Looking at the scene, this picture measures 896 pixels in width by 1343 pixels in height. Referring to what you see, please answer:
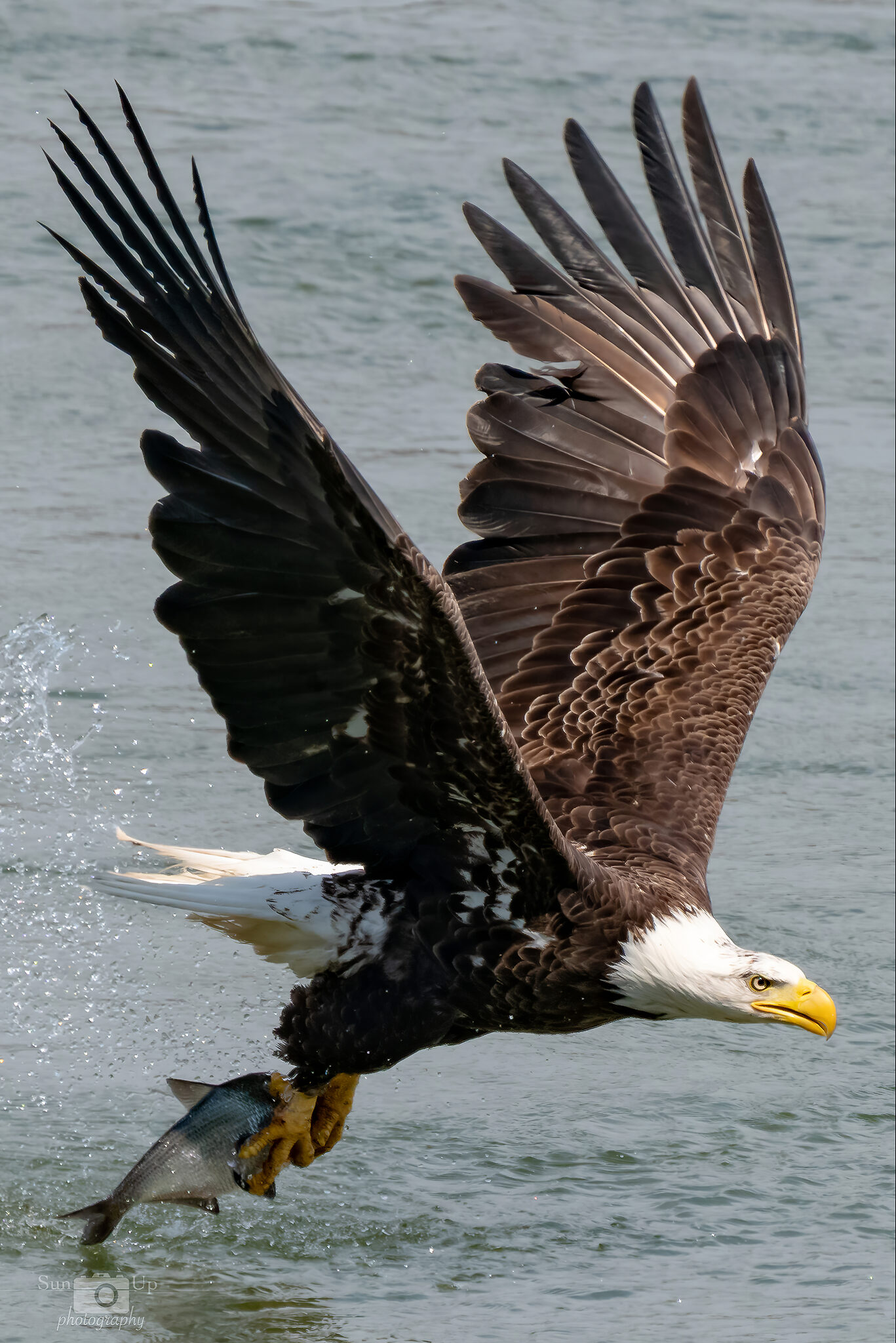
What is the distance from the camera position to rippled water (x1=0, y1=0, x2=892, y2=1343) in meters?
4.38

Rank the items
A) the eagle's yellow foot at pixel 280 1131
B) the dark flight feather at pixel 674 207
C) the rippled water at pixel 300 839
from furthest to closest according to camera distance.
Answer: the dark flight feather at pixel 674 207, the eagle's yellow foot at pixel 280 1131, the rippled water at pixel 300 839

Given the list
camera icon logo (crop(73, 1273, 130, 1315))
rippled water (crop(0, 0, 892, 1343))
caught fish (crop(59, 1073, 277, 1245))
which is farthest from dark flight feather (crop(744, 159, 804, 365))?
camera icon logo (crop(73, 1273, 130, 1315))

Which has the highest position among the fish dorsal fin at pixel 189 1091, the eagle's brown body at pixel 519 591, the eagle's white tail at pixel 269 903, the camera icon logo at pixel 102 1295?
the eagle's brown body at pixel 519 591

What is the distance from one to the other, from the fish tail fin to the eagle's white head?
1082mm

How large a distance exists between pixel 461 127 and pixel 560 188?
1.05m

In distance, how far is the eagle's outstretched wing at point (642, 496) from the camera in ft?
15.8

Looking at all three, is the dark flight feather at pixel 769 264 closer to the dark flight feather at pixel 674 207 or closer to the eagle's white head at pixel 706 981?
the dark flight feather at pixel 674 207

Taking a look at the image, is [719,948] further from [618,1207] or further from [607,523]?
[607,523]

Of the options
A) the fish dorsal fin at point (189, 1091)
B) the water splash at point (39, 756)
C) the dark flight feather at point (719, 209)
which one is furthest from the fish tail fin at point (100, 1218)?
the dark flight feather at point (719, 209)

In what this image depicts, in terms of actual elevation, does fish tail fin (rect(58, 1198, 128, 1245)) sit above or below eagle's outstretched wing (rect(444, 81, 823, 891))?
below

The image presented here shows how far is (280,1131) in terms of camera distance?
449cm

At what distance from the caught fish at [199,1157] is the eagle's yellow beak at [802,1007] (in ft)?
3.56

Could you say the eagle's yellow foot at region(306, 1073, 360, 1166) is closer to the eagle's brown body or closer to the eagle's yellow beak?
the eagle's brown body

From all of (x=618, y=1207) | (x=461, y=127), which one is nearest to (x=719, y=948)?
(x=618, y=1207)
